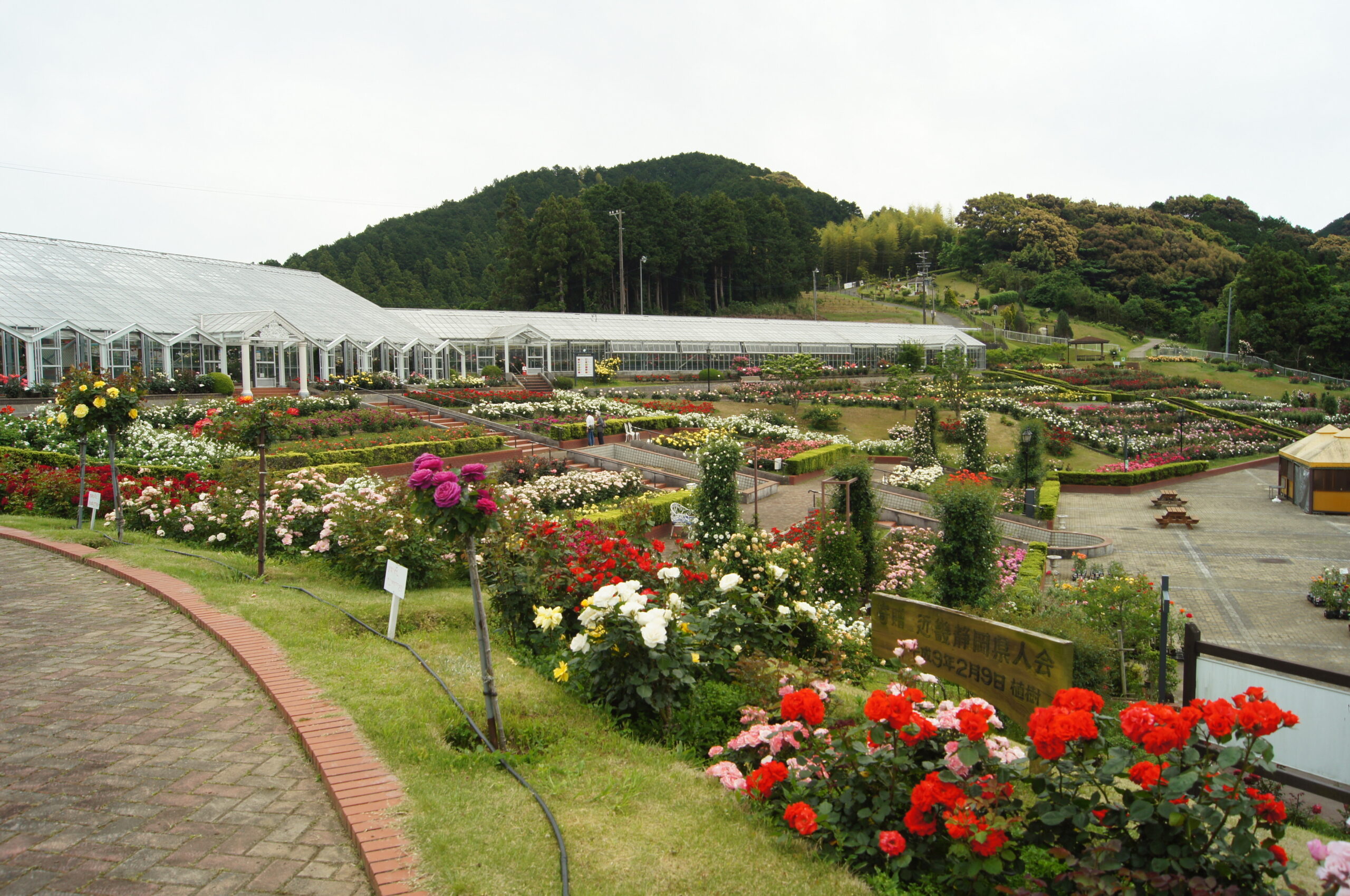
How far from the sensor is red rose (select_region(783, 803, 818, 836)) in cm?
335

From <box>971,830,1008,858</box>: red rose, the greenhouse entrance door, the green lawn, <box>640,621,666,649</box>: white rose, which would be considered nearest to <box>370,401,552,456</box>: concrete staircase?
the greenhouse entrance door

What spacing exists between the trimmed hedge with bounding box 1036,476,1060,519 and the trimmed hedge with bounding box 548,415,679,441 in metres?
11.3

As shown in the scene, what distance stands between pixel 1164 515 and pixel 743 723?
17.7 m

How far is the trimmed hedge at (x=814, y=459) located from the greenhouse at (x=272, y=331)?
1735cm

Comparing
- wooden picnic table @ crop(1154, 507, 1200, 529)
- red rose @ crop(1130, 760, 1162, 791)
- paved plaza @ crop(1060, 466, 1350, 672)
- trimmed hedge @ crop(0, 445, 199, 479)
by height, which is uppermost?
red rose @ crop(1130, 760, 1162, 791)

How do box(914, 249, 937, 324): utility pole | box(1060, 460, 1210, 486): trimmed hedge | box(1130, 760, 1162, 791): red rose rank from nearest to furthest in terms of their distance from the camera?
box(1130, 760, 1162, 791): red rose → box(1060, 460, 1210, 486): trimmed hedge → box(914, 249, 937, 324): utility pole

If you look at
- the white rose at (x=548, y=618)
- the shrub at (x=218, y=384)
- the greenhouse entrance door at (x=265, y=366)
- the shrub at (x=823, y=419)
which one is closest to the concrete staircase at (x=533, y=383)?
the greenhouse entrance door at (x=265, y=366)

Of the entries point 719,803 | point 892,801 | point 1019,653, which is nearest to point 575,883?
point 719,803

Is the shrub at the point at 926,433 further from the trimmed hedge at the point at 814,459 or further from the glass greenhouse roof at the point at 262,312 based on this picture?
the glass greenhouse roof at the point at 262,312

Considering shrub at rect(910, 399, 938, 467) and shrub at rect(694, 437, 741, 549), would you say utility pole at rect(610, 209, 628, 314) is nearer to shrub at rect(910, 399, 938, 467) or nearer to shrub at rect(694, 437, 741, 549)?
shrub at rect(910, 399, 938, 467)

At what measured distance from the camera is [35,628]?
6434 mm

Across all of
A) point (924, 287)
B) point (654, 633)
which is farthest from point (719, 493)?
point (924, 287)

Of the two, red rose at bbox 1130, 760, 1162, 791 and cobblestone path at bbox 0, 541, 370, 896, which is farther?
cobblestone path at bbox 0, 541, 370, 896

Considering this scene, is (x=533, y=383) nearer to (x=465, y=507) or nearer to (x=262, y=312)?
(x=262, y=312)
